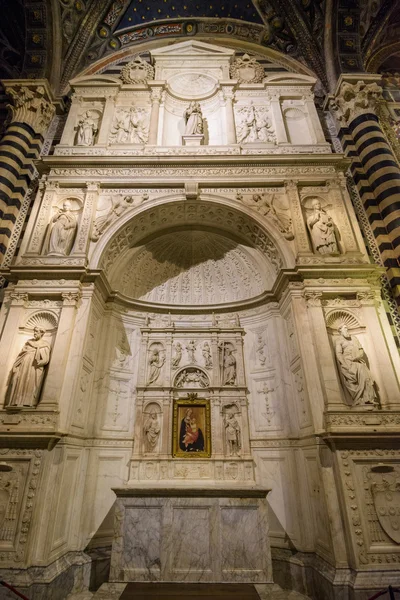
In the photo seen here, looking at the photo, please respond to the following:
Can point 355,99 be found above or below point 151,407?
above

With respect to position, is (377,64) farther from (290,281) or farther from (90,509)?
(90,509)

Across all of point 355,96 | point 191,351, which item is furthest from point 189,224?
point 355,96

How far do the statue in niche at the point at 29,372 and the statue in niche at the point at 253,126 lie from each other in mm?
6855

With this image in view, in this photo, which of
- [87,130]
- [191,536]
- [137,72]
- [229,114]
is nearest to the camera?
[191,536]

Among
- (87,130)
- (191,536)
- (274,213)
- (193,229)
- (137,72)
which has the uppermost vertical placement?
(137,72)

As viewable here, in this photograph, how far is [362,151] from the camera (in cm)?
831

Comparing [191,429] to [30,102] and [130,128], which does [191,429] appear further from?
[30,102]

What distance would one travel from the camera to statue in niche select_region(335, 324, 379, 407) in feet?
17.7

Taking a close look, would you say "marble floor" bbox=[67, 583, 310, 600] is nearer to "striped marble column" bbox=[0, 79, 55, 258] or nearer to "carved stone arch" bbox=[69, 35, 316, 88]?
"striped marble column" bbox=[0, 79, 55, 258]

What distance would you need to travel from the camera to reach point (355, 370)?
557cm

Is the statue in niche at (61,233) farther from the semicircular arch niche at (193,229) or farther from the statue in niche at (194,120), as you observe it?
the statue in niche at (194,120)

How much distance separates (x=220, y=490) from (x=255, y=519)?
25.7 inches

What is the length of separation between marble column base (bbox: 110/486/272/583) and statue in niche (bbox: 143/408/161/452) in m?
1.77

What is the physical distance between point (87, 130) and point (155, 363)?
20.8ft
